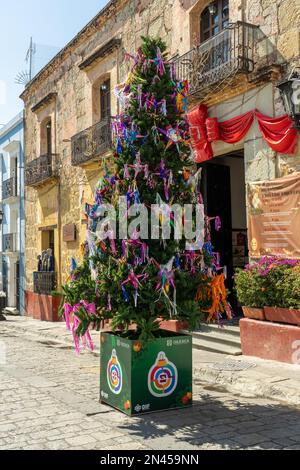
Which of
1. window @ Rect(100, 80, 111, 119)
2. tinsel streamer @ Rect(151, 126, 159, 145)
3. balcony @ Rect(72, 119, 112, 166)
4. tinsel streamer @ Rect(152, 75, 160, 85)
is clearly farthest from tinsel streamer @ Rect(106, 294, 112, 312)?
window @ Rect(100, 80, 111, 119)

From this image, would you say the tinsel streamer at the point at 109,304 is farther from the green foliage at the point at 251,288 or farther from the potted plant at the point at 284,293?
the green foliage at the point at 251,288

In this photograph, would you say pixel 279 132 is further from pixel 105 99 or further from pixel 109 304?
pixel 105 99

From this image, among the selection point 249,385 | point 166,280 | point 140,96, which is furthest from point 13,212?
point 166,280

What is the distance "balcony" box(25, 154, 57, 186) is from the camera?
16141 millimetres

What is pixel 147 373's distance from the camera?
4902 millimetres

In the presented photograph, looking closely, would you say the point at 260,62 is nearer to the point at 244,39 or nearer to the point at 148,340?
the point at 244,39

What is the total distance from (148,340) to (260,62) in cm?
549

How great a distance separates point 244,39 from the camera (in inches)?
328

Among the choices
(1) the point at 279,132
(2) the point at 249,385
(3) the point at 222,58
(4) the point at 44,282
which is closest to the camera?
(2) the point at 249,385

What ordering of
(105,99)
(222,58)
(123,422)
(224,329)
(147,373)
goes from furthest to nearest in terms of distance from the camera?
(105,99) → (224,329) → (222,58) → (147,373) → (123,422)

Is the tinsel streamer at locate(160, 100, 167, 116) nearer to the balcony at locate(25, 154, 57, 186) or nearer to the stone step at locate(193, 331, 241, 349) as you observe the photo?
the stone step at locate(193, 331, 241, 349)

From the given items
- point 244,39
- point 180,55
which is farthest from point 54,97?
point 244,39

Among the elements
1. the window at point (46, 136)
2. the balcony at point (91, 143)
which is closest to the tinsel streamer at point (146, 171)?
the balcony at point (91, 143)

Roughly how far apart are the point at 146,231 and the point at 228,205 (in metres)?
6.72
